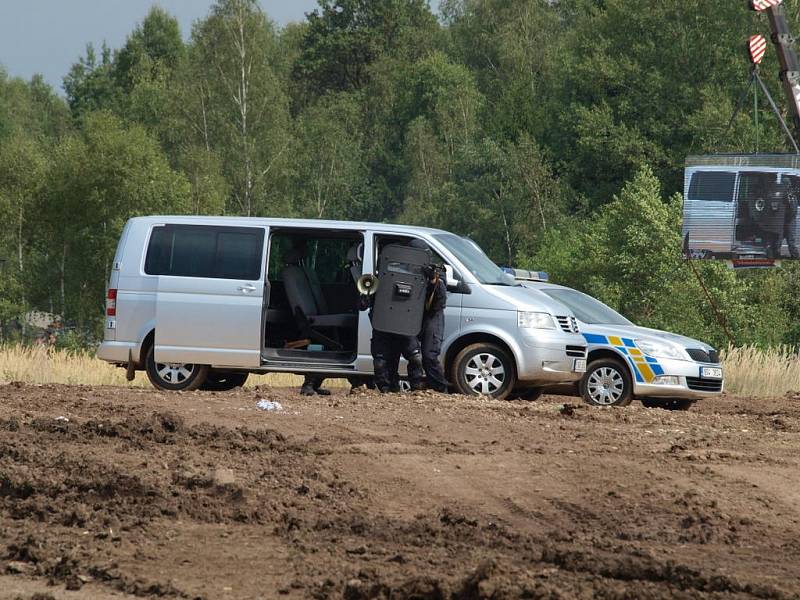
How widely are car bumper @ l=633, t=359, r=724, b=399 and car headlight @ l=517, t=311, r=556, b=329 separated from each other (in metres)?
1.62

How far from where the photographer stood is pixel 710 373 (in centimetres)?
1650

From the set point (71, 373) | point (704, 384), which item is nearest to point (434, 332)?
point (704, 384)

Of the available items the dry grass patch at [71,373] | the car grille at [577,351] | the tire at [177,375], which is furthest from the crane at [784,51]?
the tire at [177,375]

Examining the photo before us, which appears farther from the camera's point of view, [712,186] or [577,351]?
[712,186]

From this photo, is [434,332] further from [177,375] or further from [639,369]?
Answer: [177,375]

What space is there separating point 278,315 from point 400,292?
1.83 meters

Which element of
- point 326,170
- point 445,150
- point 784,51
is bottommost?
point 784,51

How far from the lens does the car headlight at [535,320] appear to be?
1493cm

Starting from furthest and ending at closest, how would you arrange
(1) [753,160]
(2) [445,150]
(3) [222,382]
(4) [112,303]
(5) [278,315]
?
(2) [445,150] → (1) [753,160] → (3) [222,382] → (5) [278,315] → (4) [112,303]

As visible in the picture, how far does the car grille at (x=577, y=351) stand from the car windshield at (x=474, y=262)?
3.33ft

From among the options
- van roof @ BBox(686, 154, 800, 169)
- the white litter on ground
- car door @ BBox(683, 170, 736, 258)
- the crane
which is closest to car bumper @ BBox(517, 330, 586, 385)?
the white litter on ground

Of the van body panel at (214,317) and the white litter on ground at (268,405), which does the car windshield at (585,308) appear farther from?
the white litter on ground at (268,405)

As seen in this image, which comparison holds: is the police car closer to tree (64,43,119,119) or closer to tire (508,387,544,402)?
tire (508,387,544,402)

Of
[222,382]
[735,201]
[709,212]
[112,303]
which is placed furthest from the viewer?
[709,212]
